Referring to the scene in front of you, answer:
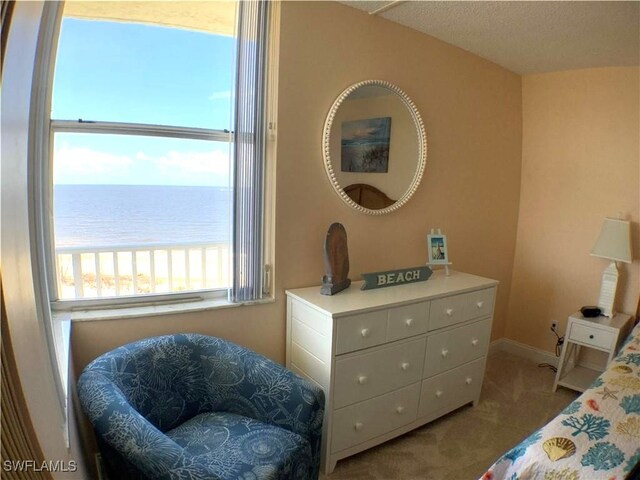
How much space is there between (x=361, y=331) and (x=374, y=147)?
1.16 m

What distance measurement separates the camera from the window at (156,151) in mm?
1705

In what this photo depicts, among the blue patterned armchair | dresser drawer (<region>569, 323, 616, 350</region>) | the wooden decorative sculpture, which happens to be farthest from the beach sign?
dresser drawer (<region>569, 323, 616, 350</region>)

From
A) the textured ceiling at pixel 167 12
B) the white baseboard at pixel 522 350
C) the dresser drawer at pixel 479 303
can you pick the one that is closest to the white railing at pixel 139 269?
the textured ceiling at pixel 167 12

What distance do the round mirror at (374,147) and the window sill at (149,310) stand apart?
877 mm

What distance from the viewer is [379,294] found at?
208 centimetres

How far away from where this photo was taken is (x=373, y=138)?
7.62ft

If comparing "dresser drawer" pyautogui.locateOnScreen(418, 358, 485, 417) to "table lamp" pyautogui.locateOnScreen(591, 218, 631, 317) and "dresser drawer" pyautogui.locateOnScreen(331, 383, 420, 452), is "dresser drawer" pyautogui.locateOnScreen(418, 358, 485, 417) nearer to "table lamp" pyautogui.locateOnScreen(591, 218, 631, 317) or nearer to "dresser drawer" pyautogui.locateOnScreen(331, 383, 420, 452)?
"dresser drawer" pyautogui.locateOnScreen(331, 383, 420, 452)

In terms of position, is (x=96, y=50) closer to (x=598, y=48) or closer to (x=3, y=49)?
(x=3, y=49)

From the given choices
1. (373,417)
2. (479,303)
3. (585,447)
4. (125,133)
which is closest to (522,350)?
(479,303)

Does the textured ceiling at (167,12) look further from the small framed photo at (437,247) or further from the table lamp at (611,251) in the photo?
the table lamp at (611,251)

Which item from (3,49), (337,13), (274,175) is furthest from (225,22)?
(3,49)

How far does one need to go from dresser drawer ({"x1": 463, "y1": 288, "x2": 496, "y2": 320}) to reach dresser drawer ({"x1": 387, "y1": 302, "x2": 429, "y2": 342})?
0.38 meters

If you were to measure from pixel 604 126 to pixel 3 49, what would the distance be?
3514 mm

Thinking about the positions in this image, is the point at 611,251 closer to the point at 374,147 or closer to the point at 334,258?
→ the point at 374,147
